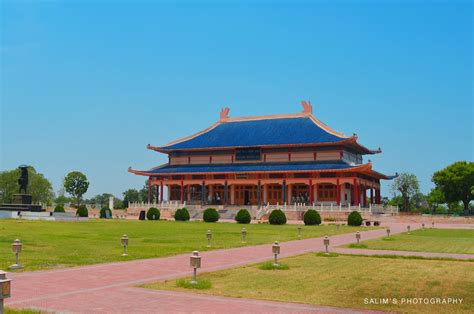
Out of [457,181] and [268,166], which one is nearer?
[268,166]

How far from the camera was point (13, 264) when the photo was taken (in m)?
14.6

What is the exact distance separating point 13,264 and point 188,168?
61474mm

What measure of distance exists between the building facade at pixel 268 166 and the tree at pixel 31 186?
22389 millimetres

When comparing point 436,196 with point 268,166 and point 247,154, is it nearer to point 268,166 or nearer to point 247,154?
point 268,166

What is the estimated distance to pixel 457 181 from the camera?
80188 mm

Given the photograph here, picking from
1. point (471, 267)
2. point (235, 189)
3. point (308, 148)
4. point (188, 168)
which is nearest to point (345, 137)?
point (308, 148)

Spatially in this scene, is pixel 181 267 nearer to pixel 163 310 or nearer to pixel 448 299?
pixel 163 310

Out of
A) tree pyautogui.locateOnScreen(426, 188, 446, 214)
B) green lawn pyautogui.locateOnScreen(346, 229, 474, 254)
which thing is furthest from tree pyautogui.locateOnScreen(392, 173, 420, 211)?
green lawn pyautogui.locateOnScreen(346, 229, 474, 254)

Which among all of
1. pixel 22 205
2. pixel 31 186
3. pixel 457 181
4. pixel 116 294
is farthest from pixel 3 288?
pixel 31 186

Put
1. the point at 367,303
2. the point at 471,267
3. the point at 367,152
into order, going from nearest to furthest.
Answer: the point at 367,303
the point at 471,267
the point at 367,152

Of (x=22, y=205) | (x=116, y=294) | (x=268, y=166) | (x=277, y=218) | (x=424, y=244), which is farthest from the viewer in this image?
(x=268, y=166)

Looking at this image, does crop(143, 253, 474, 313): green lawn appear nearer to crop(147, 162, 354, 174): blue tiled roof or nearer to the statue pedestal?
the statue pedestal

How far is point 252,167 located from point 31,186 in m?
41.9

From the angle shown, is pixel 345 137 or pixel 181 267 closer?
pixel 181 267
